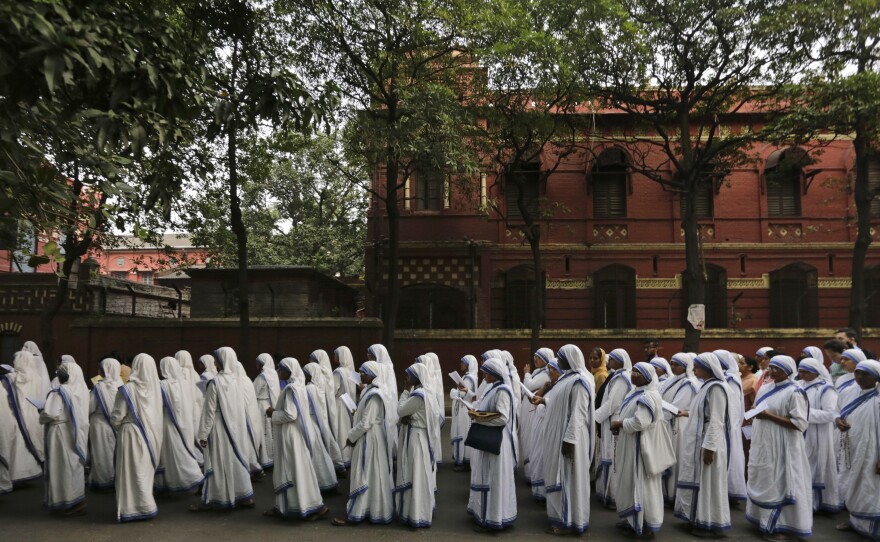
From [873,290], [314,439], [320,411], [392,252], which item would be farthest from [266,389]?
[873,290]

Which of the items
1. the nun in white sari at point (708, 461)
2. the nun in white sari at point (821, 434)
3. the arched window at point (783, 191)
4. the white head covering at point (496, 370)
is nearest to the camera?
the nun in white sari at point (708, 461)

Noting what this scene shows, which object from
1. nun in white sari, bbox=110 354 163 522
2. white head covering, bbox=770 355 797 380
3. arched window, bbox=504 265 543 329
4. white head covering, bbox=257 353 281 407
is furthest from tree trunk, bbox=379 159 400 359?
white head covering, bbox=770 355 797 380

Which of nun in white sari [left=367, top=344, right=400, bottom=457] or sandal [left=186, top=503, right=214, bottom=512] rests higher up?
nun in white sari [left=367, top=344, right=400, bottom=457]

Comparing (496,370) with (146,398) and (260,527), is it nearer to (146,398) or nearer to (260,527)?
(260,527)

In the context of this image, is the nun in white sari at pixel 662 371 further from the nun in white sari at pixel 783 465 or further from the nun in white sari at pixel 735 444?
the nun in white sari at pixel 783 465

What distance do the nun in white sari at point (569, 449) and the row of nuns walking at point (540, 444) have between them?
0.06 ft

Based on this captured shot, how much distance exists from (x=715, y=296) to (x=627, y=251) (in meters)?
3.15

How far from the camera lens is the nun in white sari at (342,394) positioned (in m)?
10.6

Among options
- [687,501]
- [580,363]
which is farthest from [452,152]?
[687,501]

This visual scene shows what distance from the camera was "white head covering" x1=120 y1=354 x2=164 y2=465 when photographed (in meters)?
8.42

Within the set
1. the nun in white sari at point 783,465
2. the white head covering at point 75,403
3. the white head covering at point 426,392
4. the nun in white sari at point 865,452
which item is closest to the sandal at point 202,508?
the white head covering at point 75,403

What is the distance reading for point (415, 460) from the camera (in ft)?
25.5

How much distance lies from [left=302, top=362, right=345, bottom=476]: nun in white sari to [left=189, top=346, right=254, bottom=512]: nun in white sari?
964mm

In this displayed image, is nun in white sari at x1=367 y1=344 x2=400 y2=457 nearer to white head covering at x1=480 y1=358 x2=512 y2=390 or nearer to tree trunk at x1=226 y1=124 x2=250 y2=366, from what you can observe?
white head covering at x1=480 y1=358 x2=512 y2=390
